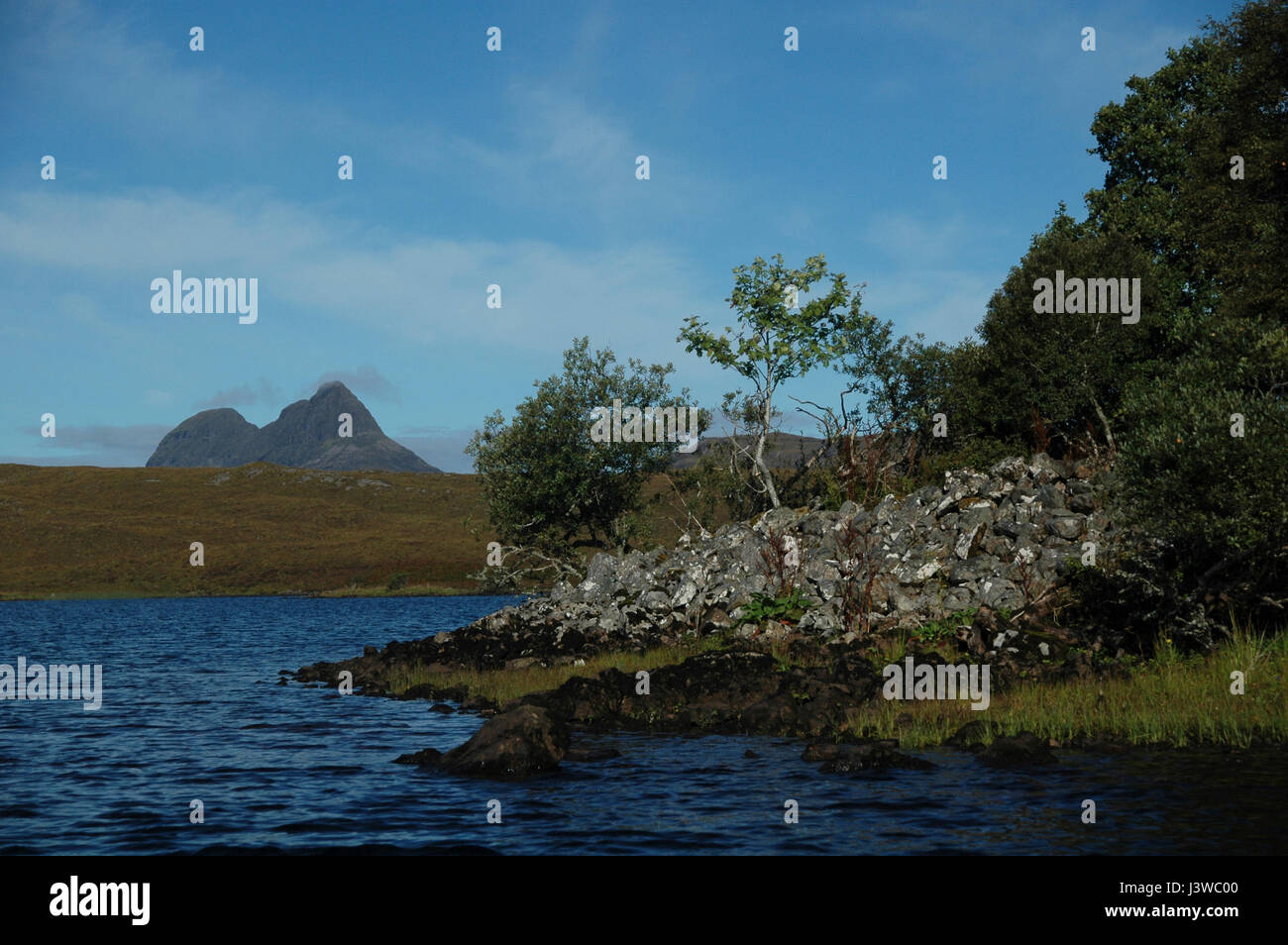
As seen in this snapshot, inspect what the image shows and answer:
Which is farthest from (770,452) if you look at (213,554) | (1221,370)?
(213,554)

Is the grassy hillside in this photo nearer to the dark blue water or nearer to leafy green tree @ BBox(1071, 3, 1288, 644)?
leafy green tree @ BBox(1071, 3, 1288, 644)

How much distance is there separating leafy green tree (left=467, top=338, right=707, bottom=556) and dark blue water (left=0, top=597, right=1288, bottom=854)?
24.5 metres

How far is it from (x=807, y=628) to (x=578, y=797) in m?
16.5

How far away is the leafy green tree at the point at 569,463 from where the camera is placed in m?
54.0

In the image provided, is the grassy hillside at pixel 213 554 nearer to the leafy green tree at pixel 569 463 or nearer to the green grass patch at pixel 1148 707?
the leafy green tree at pixel 569 463

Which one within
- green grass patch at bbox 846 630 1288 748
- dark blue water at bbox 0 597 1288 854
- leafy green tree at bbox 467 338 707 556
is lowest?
dark blue water at bbox 0 597 1288 854

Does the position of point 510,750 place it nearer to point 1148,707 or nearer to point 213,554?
point 1148,707

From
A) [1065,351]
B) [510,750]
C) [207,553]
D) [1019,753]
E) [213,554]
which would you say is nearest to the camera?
[1019,753]

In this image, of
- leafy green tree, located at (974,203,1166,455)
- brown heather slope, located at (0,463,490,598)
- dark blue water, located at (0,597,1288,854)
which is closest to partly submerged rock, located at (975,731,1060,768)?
dark blue water, located at (0,597,1288,854)

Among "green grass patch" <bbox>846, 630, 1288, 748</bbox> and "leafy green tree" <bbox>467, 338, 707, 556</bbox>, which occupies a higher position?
"leafy green tree" <bbox>467, 338, 707, 556</bbox>

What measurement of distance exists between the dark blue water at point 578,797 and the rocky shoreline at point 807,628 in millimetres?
1239

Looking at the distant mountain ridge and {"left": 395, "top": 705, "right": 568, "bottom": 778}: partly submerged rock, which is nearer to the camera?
{"left": 395, "top": 705, "right": 568, "bottom": 778}: partly submerged rock

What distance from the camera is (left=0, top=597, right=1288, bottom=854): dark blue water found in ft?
49.8

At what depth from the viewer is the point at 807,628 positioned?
33.6 m
